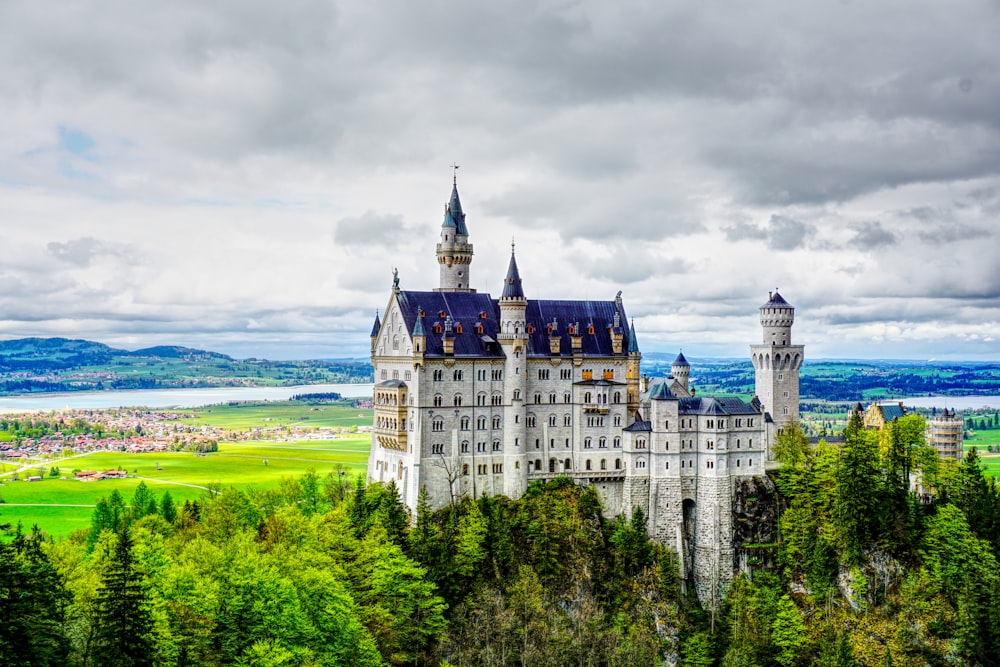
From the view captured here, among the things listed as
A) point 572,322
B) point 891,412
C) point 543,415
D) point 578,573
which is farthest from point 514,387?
point 891,412

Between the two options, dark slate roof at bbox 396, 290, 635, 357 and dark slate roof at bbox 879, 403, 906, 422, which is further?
dark slate roof at bbox 879, 403, 906, 422

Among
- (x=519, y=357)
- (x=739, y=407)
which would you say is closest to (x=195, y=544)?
(x=519, y=357)

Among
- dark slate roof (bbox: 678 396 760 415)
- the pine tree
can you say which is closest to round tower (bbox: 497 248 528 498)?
dark slate roof (bbox: 678 396 760 415)

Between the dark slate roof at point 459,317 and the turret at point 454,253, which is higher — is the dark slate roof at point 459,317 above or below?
below

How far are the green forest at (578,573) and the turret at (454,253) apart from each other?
84.8ft

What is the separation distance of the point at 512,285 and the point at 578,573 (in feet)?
102

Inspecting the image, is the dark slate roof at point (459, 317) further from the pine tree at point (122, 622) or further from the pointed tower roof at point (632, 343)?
the pine tree at point (122, 622)

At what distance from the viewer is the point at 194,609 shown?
63.5m

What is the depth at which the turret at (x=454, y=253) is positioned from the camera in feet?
362

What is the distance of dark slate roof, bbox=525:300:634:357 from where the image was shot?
106m

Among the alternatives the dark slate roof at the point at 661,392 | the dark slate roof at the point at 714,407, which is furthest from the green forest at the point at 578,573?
the dark slate roof at the point at 661,392

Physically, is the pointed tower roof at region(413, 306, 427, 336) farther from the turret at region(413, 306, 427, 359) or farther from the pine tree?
the pine tree

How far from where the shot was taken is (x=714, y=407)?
345 ft

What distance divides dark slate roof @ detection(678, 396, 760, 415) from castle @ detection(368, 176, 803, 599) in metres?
0.18
